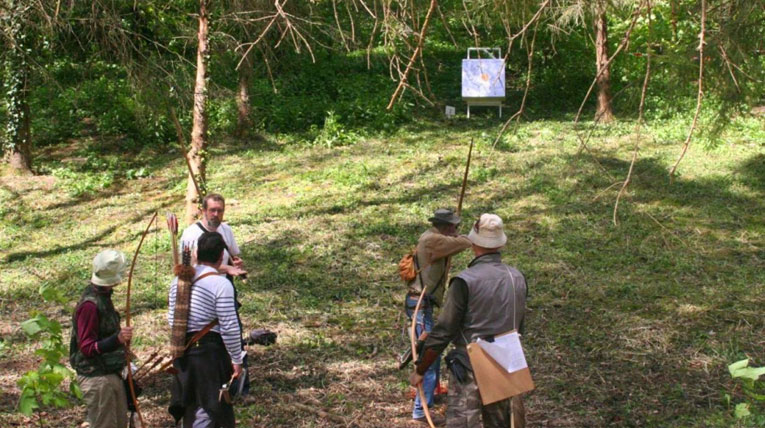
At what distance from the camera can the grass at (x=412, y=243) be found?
6.25m

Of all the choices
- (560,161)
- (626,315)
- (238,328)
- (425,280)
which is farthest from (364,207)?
(238,328)

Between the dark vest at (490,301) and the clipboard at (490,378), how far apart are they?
10 cm

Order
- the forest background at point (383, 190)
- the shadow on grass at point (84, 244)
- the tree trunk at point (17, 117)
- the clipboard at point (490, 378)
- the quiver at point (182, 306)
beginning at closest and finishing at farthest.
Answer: the clipboard at point (490, 378)
the quiver at point (182, 306)
the forest background at point (383, 190)
the shadow on grass at point (84, 244)
the tree trunk at point (17, 117)

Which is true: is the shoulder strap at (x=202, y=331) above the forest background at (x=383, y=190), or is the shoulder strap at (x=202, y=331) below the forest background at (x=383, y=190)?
above

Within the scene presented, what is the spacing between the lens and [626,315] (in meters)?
7.89

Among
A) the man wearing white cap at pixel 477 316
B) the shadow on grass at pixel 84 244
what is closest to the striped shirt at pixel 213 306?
the man wearing white cap at pixel 477 316

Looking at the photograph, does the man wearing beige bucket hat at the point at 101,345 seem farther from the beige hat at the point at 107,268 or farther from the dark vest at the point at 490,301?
the dark vest at the point at 490,301

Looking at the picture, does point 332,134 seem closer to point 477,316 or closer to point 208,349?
point 208,349

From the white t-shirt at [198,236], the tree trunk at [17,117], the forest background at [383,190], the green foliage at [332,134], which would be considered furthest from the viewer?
the green foliage at [332,134]

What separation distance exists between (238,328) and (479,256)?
4.55 ft

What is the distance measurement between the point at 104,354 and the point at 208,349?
551 millimetres

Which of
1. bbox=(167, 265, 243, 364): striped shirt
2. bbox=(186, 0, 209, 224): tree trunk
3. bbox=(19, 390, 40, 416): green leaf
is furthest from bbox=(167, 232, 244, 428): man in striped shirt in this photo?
bbox=(186, 0, 209, 224): tree trunk

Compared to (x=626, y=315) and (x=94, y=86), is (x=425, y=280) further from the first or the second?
(x=94, y=86)

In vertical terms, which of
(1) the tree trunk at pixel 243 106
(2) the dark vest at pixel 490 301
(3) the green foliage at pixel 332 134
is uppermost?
(2) the dark vest at pixel 490 301
